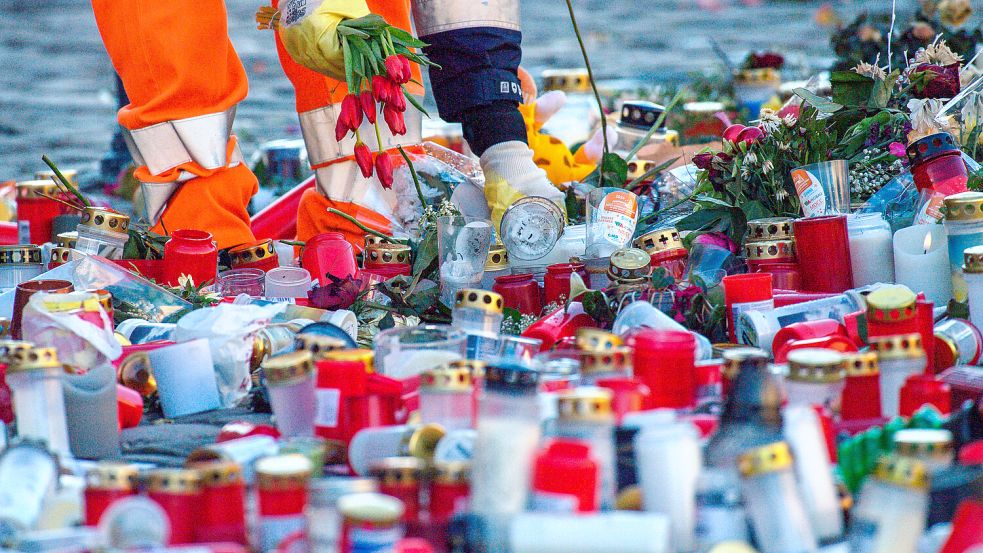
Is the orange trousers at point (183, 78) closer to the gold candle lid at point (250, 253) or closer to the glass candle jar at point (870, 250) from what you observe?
the gold candle lid at point (250, 253)

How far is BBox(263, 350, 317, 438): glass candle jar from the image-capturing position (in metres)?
1.72

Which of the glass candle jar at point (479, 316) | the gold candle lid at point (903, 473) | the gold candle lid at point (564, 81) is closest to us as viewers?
the gold candle lid at point (903, 473)

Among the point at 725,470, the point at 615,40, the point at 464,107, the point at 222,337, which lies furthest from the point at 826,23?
the point at 725,470

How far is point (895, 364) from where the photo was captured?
1709mm

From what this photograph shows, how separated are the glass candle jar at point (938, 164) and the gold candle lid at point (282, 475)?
5.40 ft

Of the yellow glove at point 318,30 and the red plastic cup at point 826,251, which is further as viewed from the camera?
the yellow glove at point 318,30

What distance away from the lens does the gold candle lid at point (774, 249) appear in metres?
2.52

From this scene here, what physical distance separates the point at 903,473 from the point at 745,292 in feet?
3.27

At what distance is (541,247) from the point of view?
9.13 ft

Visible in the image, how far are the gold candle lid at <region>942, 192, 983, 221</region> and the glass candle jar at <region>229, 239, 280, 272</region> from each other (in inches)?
56.5

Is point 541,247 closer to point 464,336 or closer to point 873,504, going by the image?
point 464,336

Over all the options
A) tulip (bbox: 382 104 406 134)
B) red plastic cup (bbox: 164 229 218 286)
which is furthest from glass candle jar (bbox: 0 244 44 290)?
tulip (bbox: 382 104 406 134)

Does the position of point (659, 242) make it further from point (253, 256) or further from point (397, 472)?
point (397, 472)

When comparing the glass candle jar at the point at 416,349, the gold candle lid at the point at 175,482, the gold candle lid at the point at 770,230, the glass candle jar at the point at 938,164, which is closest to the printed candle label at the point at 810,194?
the gold candle lid at the point at 770,230
